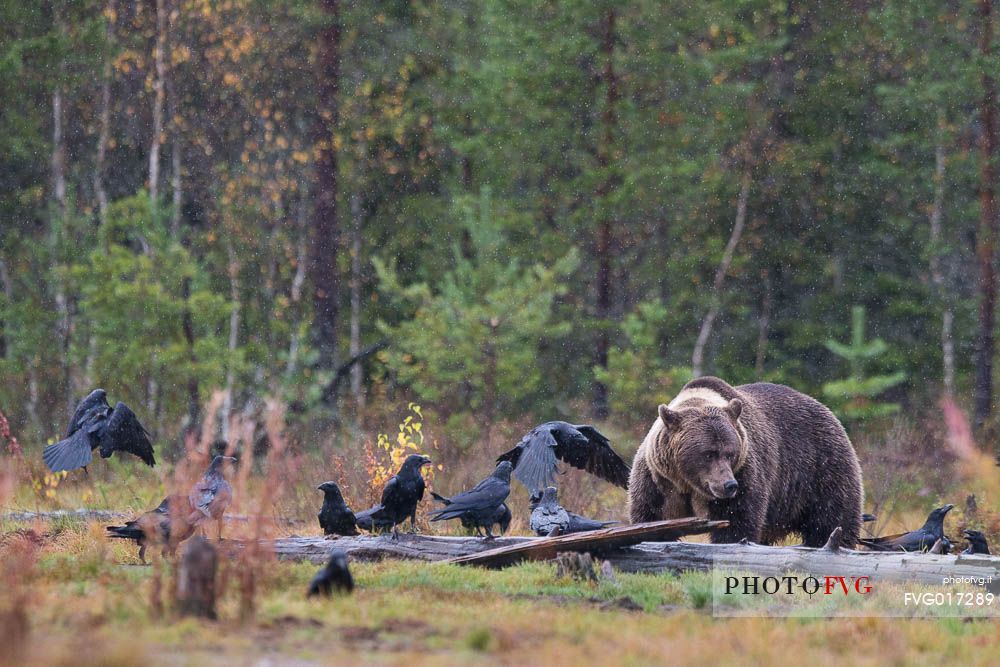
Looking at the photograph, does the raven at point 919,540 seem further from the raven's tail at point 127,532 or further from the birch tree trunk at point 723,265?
the birch tree trunk at point 723,265

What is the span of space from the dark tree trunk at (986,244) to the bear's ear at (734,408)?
1286 cm

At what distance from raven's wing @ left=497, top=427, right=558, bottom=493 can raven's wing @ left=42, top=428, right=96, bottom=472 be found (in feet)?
11.8

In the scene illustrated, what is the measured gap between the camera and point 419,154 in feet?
86.0

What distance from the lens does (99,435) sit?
1020cm

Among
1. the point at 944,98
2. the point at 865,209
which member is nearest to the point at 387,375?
the point at 865,209

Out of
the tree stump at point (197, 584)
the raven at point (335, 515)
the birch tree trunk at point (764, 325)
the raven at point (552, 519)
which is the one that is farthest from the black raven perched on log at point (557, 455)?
the birch tree trunk at point (764, 325)

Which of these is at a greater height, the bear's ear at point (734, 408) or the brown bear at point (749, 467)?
the bear's ear at point (734, 408)

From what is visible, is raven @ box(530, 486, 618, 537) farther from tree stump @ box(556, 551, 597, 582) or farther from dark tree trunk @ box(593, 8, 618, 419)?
dark tree trunk @ box(593, 8, 618, 419)

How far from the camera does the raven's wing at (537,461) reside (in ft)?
32.6

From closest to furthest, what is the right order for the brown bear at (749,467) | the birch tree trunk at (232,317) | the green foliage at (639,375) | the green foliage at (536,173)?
1. the brown bear at (749,467)
2. the green foliage at (639,375)
3. the birch tree trunk at (232,317)
4. the green foliage at (536,173)

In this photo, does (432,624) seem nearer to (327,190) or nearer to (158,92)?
(327,190)

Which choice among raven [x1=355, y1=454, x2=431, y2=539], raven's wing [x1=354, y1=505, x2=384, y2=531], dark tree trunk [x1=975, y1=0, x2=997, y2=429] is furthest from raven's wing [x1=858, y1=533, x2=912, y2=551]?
dark tree trunk [x1=975, y1=0, x2=997, y2=429]

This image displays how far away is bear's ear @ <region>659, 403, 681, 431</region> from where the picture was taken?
9.56 meters

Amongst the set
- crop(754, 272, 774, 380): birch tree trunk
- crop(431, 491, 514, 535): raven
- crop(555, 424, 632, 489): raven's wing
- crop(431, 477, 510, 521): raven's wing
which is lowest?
crop(431, 491, 514, 535): raven
